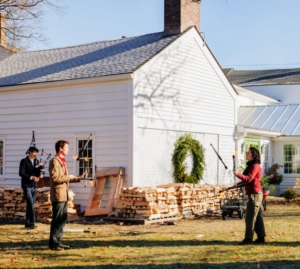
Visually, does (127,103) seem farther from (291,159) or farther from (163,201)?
(291,159)

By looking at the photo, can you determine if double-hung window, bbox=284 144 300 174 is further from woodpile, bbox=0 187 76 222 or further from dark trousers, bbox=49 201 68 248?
dark trousers, bbox=49 201 68 248

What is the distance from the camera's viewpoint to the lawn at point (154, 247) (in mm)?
8828

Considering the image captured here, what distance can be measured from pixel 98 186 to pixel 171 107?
149 inches

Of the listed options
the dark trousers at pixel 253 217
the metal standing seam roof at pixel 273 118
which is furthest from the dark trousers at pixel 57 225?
the metal standing seam roof at pixel 273 118

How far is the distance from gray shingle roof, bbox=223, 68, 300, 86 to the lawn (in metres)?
29.4

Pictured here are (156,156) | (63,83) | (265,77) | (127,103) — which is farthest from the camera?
(265,77)

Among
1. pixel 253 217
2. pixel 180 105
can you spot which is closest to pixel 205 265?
pixel 253 217

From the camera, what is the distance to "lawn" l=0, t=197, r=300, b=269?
8.83 meters

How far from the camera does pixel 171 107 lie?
17.7 meters

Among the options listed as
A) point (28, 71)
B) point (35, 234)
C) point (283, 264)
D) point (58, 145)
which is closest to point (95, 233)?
point (35, 234)

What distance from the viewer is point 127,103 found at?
1572 cm

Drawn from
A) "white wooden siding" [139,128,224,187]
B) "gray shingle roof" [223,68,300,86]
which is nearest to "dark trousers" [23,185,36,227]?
"white wooden siding" [139,128,224,187]

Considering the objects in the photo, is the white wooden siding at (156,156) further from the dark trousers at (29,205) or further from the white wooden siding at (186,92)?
the dark trousers at (29,205)

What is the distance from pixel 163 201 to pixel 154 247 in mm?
4737
